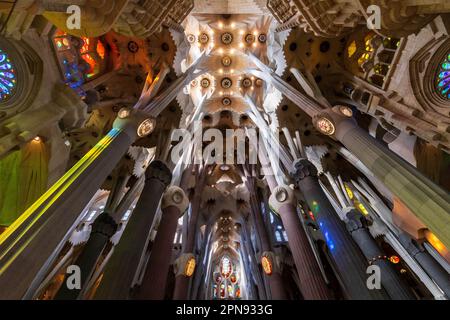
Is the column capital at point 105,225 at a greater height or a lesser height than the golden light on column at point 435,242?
greater

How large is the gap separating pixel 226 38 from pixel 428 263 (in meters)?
15.7

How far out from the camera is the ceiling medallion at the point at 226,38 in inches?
642

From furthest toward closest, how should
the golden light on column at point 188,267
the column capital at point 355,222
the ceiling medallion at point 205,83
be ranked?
the ceiling medallion at point 205,83 < the golden light on column at point 188,267 < the column capital at point 355,222

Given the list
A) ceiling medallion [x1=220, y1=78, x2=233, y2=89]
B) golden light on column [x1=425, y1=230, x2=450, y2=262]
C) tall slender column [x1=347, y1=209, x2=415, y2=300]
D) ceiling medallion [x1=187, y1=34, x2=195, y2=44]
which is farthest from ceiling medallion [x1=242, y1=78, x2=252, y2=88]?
golden light on column [x1=425, y1=230, x2=450, y2=262]

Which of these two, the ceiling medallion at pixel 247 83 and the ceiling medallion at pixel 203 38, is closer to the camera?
the ceiling medallion at pixel 203 38

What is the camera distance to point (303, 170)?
9078mm

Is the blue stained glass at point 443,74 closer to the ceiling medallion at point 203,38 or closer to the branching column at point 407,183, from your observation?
the branching column at point 407,183

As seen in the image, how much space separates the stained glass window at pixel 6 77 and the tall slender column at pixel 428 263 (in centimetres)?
1564

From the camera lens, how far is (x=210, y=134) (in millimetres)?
18594

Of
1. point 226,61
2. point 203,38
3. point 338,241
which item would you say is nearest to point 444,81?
point 338,241

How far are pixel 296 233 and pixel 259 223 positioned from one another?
663cm

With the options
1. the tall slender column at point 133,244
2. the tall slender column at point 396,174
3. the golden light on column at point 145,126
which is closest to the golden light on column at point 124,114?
the golden light on column at point 145,126
